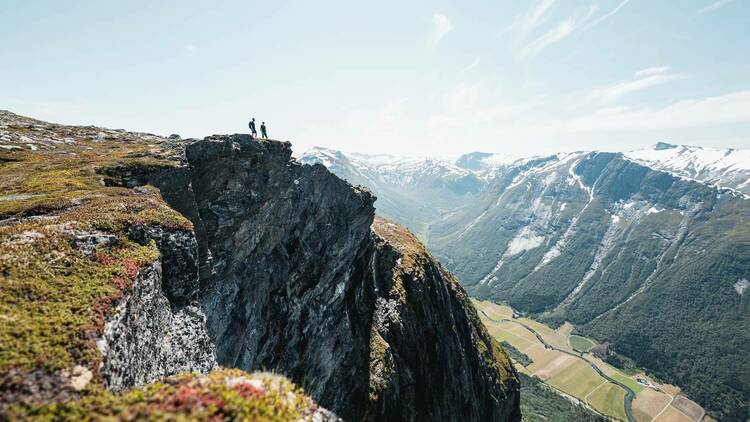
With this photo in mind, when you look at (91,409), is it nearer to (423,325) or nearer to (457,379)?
(423,325)

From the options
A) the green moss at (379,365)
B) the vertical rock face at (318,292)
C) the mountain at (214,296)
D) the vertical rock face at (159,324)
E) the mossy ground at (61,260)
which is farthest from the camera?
the green moss at (379,365)

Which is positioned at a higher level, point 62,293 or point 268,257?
point 62,293

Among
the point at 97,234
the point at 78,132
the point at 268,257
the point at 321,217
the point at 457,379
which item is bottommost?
the point at 457,379

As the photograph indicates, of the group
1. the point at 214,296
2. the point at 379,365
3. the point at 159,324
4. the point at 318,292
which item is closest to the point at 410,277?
the point at 318,292

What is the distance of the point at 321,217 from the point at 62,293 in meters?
60.5

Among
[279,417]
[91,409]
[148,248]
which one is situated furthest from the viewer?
[148,248]

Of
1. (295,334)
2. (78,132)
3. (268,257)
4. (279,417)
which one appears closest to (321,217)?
(268,257)

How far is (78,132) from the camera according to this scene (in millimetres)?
85000

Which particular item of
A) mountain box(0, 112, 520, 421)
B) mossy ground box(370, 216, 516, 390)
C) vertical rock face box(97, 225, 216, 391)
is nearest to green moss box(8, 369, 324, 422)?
mountain box(0, 112, 520, 421)

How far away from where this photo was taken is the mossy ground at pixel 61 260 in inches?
603

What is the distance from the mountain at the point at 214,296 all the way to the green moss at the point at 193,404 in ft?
0.23

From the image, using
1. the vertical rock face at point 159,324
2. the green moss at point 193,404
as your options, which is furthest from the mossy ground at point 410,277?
the green moss at point 193,404

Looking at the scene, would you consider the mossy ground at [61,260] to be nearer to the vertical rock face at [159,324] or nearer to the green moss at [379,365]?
the vertical rock face at [159,324]

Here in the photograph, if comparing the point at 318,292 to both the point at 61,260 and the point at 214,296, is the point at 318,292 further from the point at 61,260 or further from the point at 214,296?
the point at 61,260
